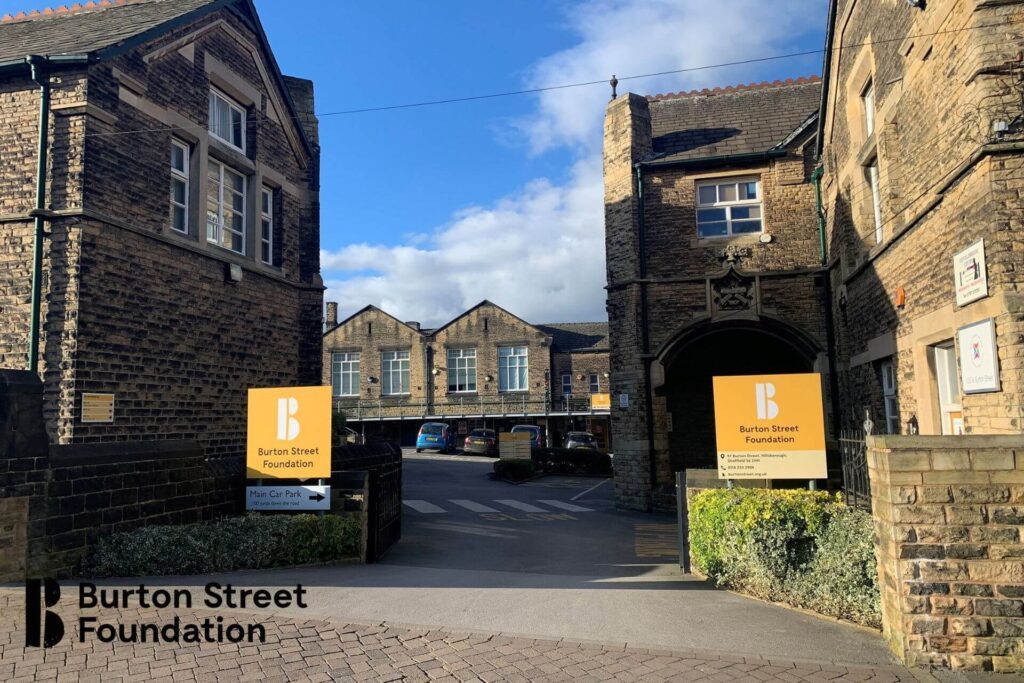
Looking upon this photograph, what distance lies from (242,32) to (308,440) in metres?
8.88

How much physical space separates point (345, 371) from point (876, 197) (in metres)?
41.3

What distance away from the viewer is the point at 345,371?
49.0m

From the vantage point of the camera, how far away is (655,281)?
15.8 meters

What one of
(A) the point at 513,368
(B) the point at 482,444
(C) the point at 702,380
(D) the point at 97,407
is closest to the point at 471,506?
(C) the point at 702,380

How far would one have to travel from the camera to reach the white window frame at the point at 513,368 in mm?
46594

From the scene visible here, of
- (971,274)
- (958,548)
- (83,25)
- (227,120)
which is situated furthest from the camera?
(227,120)

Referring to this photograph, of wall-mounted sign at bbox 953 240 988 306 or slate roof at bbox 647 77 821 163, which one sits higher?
slate roof at bbox 647 77 821 163

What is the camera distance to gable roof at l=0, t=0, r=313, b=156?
10.6 m

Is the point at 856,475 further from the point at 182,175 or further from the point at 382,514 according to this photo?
the point at 182,175

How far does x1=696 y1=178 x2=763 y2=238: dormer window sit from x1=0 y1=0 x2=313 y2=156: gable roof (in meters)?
9.41

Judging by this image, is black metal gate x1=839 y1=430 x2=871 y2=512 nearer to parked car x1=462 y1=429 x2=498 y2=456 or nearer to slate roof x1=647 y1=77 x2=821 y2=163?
slate roof x1=647 y1=77 x2=821 y2=163

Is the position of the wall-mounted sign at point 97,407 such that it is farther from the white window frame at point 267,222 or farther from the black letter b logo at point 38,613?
the white window frame at point 267,222

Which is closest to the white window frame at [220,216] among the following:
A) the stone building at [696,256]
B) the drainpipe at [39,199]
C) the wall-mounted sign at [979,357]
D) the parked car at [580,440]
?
the drainpipe at [39,199]

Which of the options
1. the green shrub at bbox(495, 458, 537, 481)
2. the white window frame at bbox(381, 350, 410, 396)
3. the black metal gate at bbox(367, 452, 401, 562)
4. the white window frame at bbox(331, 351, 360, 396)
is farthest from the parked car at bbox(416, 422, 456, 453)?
Answer: the black metal gate at bbox(367, 452, 401, 562)
